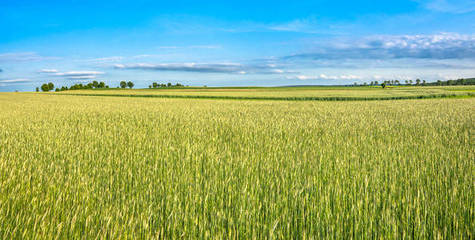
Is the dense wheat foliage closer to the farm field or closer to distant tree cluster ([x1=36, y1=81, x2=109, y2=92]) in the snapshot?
the farm field

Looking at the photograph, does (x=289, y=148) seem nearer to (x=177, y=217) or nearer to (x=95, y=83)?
(x=177, y=217)

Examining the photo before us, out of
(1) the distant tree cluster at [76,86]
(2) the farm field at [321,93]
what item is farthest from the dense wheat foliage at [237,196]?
(1) the distant tree cluster at [76,86]

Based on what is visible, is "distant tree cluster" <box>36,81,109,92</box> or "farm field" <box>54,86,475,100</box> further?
"distant tree cluster" <box>36,81,109,92</box>

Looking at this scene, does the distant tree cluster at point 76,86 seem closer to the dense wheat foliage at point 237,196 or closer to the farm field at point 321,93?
the farm field at point 321,93

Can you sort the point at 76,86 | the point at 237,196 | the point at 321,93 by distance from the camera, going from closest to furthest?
the point at 237,196, the point at 321,93, the point at 76,86

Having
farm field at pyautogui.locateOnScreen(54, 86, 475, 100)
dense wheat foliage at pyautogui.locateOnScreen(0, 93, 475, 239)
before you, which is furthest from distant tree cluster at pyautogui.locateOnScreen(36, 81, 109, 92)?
dense wheat foliage at pyautogui.locateOnScreen(0, 93, 475, 239)

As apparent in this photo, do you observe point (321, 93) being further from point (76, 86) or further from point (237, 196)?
point (76, 86)

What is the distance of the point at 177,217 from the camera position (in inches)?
94.2

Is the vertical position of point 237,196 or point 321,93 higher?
point 321,93

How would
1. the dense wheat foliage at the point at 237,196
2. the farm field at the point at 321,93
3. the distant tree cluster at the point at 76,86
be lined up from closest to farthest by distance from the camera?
the dense wheat foliage at the point at 237,196 → the farm field at the point at 321,93 → the distant tree cluster at the point at 76,86

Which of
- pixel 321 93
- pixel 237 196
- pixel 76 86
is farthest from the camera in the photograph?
pixel 76 86

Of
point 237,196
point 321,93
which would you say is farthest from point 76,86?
point 237,196

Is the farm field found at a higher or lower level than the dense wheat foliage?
higher

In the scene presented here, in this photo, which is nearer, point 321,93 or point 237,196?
point 237,196
